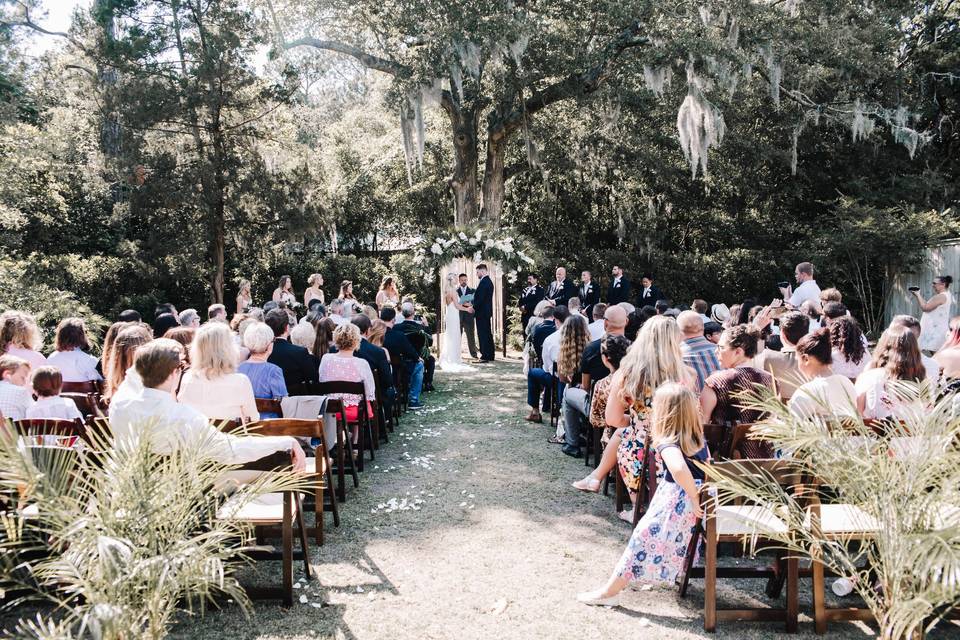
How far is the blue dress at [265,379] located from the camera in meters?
5.55

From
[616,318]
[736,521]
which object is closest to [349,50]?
[616,318]

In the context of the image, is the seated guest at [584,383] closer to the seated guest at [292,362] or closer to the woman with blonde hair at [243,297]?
the seated guest at [292,362]

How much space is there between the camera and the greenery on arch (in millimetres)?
13656

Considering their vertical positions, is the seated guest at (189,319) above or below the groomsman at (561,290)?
below

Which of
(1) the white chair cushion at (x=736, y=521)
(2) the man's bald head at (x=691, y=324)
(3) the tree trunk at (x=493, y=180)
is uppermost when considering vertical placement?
(3) the tree trunk at (x=493, y=180)

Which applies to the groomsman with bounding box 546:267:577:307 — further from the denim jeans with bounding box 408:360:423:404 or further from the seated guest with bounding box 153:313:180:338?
the seated guest with bounding box 153:313:180:338

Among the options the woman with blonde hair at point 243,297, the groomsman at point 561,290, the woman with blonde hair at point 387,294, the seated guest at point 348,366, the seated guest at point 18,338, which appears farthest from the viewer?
the groomsman at point 561,290

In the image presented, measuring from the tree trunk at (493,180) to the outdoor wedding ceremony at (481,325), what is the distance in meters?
0.07

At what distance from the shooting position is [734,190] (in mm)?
22000

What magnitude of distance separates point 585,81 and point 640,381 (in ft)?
41.1

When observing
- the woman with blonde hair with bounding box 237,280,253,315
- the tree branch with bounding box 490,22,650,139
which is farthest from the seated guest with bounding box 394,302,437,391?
the tree branch with bounding box 490,22,650,139

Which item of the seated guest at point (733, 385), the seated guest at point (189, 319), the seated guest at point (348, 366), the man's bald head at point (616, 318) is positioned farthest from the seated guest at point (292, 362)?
the seated guest at point (733, 385)

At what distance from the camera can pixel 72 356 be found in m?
6.24

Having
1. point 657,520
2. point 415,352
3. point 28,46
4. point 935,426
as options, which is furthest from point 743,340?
point 28,46
